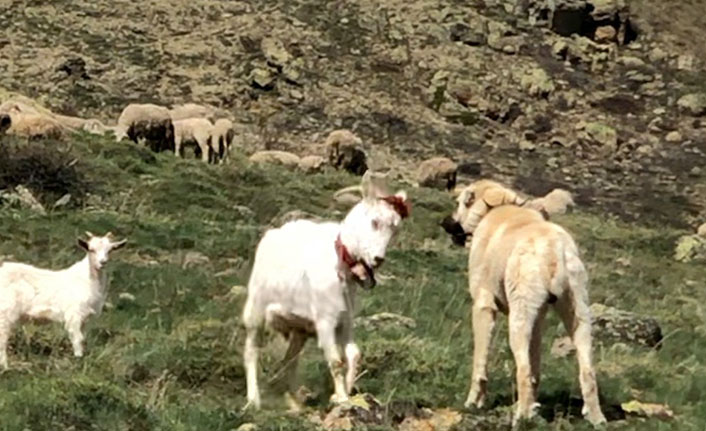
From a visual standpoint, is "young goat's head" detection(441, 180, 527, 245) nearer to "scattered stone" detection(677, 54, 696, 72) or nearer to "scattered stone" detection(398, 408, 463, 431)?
"scattered stone" detection(398, 408, 463, 431)

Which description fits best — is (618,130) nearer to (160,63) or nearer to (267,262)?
(160,63)

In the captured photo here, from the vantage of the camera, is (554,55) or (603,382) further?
(554,55)

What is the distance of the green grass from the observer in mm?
8211

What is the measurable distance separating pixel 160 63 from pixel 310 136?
5.65 m

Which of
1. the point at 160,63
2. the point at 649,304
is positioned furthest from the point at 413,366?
the point at 160,63

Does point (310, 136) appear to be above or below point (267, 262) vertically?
below

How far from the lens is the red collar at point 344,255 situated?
8.20 m

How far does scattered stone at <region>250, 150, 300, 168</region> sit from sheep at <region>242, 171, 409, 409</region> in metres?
19.6

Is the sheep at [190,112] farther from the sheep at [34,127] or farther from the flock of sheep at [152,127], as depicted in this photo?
the sheep at [34,127]

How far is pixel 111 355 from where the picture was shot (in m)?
9.48

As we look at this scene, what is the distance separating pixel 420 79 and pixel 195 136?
13.4 metres

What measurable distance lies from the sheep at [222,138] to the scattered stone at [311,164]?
1.49 m

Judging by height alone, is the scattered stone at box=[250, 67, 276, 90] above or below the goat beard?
below

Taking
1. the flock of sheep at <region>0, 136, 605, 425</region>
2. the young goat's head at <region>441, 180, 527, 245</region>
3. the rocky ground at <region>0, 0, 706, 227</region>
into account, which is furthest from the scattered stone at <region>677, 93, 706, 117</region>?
the flock of sheep at <region>0, 136, 605, 425</region>
